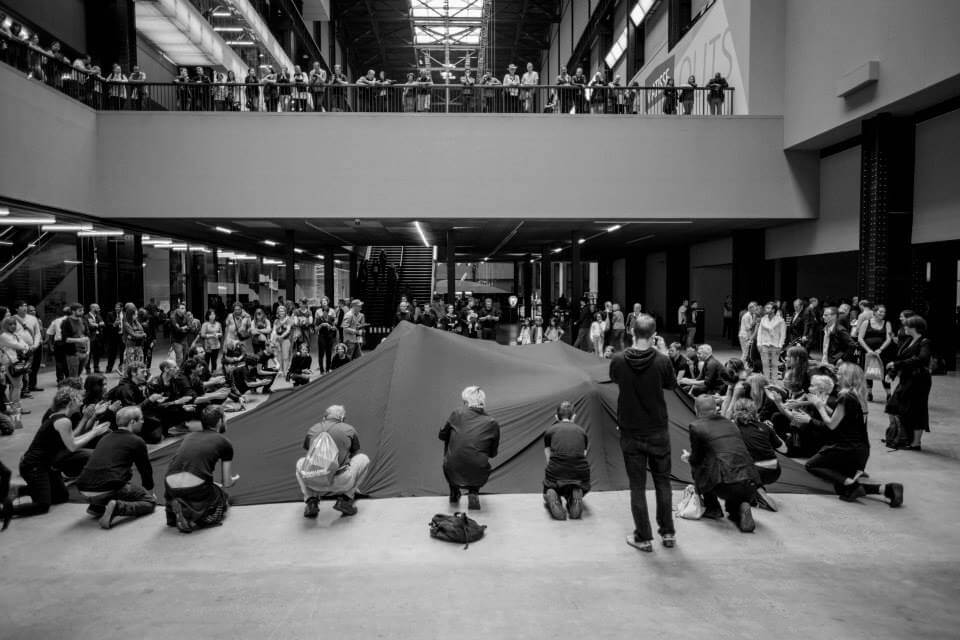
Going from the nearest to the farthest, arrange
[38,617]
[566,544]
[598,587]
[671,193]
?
[38,617] < [598,587] < [566,544] < [671,193]

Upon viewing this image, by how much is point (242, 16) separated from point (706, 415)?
2300 centimetres

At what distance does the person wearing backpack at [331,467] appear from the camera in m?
6.12

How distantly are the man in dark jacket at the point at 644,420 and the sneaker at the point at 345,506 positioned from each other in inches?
103

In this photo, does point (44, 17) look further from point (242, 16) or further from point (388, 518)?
point (388, 518)

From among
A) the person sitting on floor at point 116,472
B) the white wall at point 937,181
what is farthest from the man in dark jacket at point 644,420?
the white wall at point 937,181

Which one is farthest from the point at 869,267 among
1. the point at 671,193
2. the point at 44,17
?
the point at 44,17

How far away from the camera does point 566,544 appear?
5.44 metres

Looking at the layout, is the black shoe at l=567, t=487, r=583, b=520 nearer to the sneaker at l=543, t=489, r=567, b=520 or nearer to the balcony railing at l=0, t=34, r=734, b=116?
the sneaker at l=543, t=489, r=567, b=520

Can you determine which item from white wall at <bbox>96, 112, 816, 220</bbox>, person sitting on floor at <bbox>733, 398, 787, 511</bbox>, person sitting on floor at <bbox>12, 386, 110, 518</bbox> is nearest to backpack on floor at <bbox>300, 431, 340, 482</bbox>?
person sitting on floor at <bbox>12, 386, 110, 518</bbox>

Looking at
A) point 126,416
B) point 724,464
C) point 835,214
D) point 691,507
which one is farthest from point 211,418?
point 835,214

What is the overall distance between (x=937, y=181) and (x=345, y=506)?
15.2 meters

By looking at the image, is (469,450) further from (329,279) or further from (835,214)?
(329,279)

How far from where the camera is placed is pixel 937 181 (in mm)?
14688

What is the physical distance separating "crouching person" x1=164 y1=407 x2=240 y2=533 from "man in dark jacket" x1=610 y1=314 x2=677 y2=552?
365 centimetres
